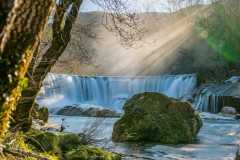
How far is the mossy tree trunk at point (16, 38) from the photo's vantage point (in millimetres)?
2836

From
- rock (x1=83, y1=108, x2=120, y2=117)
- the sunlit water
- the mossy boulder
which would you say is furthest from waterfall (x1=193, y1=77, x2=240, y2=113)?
the mossy boulder

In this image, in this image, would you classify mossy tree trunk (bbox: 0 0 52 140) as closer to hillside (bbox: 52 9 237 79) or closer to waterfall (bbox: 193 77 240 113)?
waterfall (bbox: 193 77 240 113)

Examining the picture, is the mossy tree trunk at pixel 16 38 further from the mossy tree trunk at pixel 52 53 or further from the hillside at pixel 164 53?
the hillside at pixel 164 53

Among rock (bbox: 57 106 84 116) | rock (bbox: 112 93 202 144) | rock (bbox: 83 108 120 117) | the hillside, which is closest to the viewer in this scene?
rock (bbox: 112 93 202 144)

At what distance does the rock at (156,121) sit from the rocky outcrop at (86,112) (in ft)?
31.0

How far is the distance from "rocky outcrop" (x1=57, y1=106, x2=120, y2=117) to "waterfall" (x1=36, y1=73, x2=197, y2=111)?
20.8 ft

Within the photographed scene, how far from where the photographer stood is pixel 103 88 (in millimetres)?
35625

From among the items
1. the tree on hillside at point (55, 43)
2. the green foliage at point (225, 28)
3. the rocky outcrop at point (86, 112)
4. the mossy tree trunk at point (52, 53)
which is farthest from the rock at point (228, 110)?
the mossy tree trunk at point (52, 53)

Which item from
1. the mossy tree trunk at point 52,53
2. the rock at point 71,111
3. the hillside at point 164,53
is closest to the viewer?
the mossy tree trunk at point 52,53

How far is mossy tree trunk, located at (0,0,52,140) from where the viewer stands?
2836 millimetres

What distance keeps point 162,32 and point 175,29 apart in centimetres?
279

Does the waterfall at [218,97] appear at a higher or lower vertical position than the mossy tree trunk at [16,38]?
lower

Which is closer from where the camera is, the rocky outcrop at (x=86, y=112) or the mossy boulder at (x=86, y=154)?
the mossy boulder at (x=86, y=154)

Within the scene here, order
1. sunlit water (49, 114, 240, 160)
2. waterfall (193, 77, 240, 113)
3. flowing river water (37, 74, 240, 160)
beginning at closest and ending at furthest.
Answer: sunlit water (49, 114, 240, 160), flowing river water (37, 74, 240, 160), waterfall (193, 77, 240, 113)
